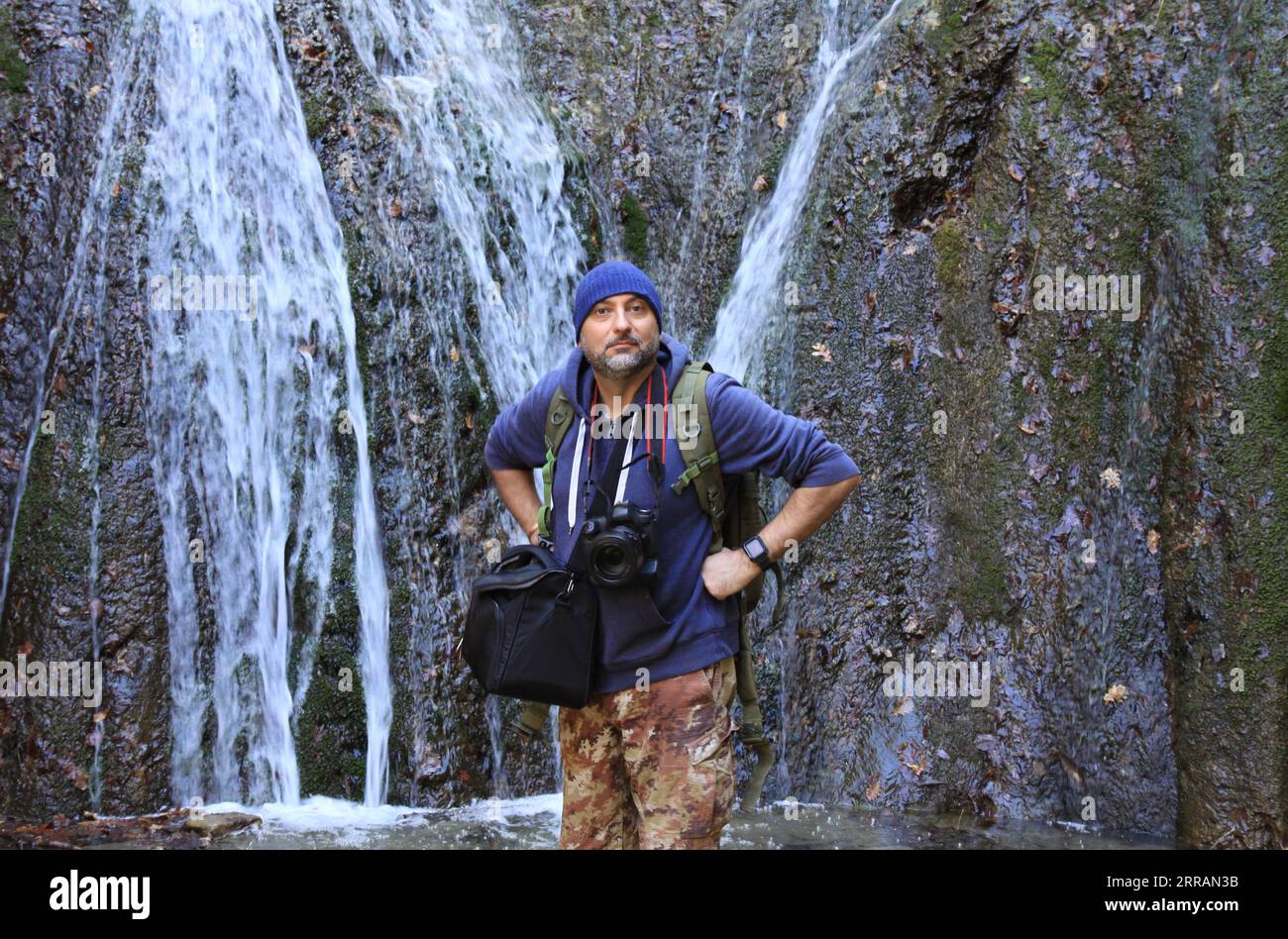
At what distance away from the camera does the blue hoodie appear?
3.59m

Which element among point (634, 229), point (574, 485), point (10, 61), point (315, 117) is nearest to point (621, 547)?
point (574, 485)

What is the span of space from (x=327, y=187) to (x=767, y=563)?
17.2ft

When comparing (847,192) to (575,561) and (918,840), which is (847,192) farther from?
(575,561)

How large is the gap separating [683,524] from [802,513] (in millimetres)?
355

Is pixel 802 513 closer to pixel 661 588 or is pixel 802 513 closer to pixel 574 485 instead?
pixel 661 588

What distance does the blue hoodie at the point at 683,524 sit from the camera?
3586mm

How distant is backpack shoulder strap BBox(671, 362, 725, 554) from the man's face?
0.48ft

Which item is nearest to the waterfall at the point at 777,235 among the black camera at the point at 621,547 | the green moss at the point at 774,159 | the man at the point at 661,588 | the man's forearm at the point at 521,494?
the green moss at the point at 774,159

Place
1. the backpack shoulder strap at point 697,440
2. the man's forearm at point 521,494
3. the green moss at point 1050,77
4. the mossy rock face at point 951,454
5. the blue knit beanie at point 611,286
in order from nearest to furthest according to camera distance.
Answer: the backpack shoulder strap at point 697,440 → the blue knit beanie at point 611,286 → the man's forearm at point 521,494 → the mossy rock face at point 951,454 → the green moss at point 1050,77

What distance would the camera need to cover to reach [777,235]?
8094 millimetres

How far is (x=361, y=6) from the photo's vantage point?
873 centimetres

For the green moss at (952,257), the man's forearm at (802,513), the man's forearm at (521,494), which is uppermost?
the green moss at (952,257)

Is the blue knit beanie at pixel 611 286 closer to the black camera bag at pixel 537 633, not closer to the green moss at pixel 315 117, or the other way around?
the black camera bag at pixel 537 633

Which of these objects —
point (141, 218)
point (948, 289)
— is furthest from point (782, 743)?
point (141, 218)
